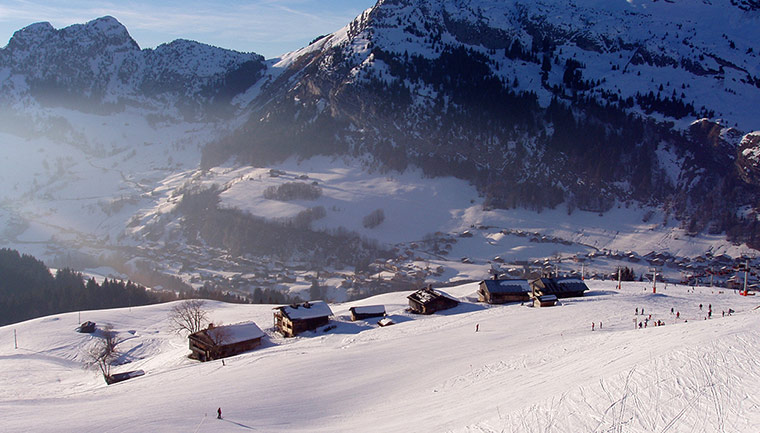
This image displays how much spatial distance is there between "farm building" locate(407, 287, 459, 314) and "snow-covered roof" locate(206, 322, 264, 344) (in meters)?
16.6

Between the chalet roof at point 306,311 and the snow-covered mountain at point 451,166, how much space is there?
31.8 meters

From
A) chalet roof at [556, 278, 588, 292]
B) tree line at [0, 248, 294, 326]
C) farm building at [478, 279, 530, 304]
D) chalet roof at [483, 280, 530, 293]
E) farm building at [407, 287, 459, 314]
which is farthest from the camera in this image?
tree line at [0, 248, 294, 326]

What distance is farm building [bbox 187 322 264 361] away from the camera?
39062 mm

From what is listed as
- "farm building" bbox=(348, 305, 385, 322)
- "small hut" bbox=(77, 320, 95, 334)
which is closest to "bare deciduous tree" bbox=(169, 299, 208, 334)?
"small hut" bbox=(77, 320, 95, 334)

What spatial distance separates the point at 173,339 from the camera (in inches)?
1950

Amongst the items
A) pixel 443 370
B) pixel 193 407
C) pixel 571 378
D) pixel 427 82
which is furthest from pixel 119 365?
pixel 427 82

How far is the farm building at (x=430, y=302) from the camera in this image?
5007 centimetres

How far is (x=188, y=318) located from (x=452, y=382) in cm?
3356

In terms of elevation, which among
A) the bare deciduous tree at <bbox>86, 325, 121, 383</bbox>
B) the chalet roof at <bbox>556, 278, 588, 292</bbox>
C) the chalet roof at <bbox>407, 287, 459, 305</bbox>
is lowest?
the bare deciduous tree at <bbox>86, 325, 121, 383</bbox>

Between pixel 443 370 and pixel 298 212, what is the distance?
81912mm

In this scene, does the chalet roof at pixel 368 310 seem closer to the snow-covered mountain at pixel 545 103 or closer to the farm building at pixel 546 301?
the farm building at pixel 546 301

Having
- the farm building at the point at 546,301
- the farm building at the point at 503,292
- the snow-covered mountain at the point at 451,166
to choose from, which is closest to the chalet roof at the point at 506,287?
the farm building at the point at 503,292

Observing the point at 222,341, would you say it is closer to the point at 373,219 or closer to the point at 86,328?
the point at 86,328

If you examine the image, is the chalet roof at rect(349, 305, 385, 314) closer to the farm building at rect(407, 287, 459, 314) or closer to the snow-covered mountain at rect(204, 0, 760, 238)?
the farm building at rect(407, 287, 459, 314)
